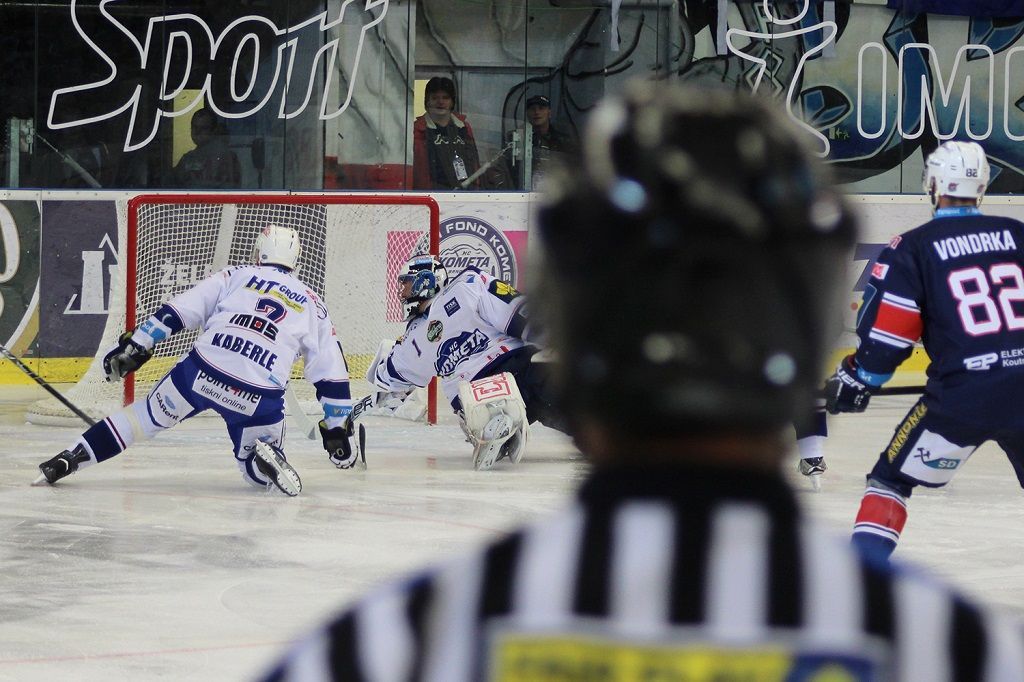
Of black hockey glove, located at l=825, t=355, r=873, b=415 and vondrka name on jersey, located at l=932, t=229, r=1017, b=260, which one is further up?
vondrka name on jersey, located at l=932, t=229, r=1017, b=260

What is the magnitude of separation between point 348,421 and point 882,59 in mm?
6431

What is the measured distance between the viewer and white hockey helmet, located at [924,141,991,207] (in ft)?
14.1

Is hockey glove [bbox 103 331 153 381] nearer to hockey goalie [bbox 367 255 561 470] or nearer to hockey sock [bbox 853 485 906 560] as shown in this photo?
hockey goalie [bbox 367 255 561 470]

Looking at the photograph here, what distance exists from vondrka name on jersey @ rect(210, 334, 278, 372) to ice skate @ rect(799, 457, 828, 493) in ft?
7.17

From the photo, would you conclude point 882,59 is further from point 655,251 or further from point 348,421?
point 655,251

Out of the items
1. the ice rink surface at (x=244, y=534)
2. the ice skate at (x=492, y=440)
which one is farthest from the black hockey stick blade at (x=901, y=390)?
the ice skate at (x=492, y=440)

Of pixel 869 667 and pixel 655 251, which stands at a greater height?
pixel 655 251

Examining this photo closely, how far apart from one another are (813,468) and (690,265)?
239 inches

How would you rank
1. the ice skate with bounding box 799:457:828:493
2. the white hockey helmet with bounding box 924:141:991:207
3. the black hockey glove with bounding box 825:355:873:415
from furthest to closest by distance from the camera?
the ice skate with bounding box 799:457:828:493 → the black hockey glove with bounding box 825:355:873:415 → the white hockey helmet with bounding box 924:141:991:207

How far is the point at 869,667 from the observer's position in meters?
0.85

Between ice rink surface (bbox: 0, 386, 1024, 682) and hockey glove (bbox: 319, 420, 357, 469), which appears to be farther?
hockey glove (bbox: 319, 420, 357, 469)

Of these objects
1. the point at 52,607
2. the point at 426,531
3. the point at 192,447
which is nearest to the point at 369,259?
the point at 192,447

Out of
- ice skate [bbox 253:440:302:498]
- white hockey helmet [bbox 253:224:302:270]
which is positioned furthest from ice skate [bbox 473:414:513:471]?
white hockey helmet [bbox 253:224:302:270]

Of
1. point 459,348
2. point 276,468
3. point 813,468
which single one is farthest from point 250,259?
point 813,468
